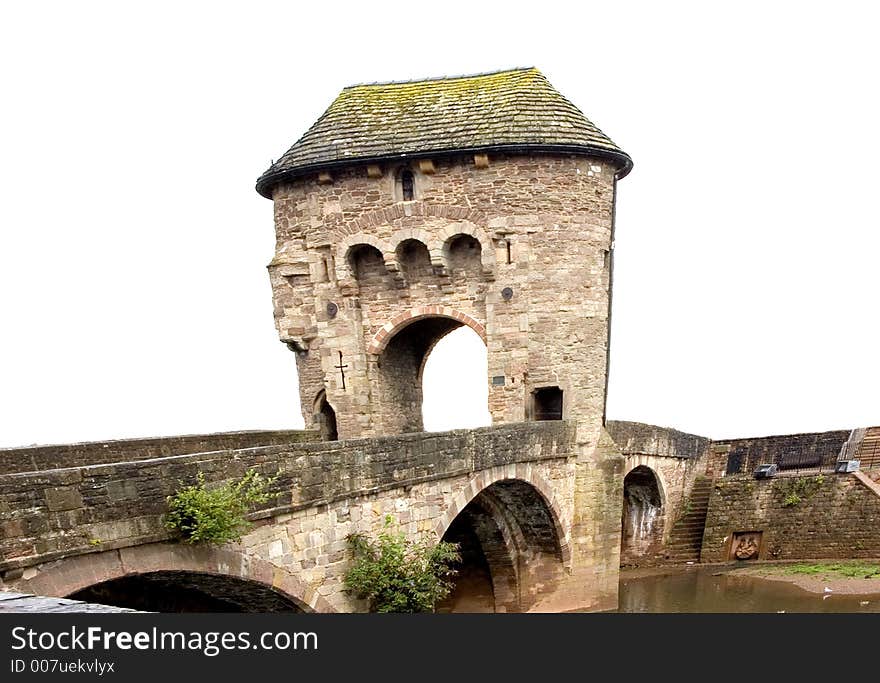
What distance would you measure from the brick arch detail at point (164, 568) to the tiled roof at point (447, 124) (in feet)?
28.8

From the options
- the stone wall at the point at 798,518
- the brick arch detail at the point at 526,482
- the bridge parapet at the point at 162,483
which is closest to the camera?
the bridge parapet at the point at 162,483

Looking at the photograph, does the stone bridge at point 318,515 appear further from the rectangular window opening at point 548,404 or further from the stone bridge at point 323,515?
the rectangular window opening at point 548,404

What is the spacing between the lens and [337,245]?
17.8 meters

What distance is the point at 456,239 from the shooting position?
57.9 ft

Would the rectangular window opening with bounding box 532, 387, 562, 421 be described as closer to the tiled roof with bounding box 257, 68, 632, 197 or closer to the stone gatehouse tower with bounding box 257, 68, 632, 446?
the stone gatehouse tower with bounding box 257, 68, 632, 446

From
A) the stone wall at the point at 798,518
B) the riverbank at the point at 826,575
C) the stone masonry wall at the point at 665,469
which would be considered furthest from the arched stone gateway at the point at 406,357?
the riverbank at the point at 826,575

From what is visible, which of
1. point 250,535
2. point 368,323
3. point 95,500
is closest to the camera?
point 95,500

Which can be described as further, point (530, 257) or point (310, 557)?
point (530, 257)

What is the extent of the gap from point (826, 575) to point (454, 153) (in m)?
10.1

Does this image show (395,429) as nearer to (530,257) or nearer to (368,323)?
(368,323)

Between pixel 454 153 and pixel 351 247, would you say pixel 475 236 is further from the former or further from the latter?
pixel 351 247

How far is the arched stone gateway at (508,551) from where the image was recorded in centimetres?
1669
